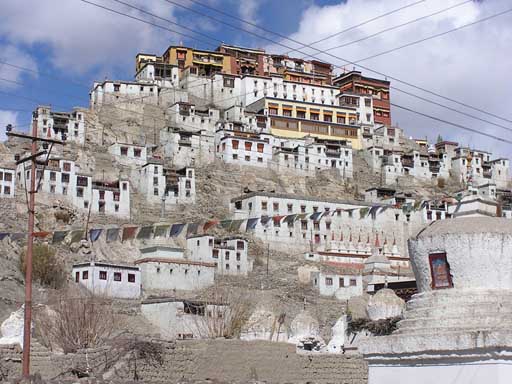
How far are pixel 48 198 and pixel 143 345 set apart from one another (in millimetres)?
46954

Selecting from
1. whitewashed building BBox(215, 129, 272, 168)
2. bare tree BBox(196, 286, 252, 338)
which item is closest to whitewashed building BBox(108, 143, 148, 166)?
whitewashed building BBox(215, 129, 272, 168)

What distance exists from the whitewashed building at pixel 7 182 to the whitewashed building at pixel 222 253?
14.8 m

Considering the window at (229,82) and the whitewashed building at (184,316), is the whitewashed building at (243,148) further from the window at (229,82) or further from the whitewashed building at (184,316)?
the whitewashed building at (184,316)

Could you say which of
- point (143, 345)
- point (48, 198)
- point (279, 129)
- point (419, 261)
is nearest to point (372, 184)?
point (279, 129)

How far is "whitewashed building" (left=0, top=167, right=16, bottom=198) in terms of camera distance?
225ft

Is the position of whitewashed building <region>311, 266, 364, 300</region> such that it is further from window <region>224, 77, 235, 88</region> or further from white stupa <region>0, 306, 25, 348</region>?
white stupa <region>0, 306, 25, 348</region>

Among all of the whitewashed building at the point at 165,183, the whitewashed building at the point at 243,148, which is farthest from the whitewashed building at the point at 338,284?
the whitewashed building at the point at 243,148

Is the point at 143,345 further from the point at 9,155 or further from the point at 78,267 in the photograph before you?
the point at 9,155

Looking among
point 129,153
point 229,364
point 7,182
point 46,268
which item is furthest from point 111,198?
point 229,364

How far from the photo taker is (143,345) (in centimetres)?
2464

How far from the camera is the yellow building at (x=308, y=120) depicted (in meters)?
92.3

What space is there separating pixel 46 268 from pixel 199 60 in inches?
1906

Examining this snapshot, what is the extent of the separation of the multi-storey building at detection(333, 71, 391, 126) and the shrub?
5479 centimetres

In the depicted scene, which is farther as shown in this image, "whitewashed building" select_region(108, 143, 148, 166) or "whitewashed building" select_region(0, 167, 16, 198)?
"whitewashed building" select_region(108, 143, 148, 166)
